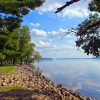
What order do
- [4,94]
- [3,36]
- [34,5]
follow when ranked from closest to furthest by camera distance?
[4,94], [34,5], [3,36]

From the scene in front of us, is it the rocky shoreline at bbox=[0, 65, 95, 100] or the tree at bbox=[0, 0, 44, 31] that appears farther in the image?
the tree at bbox=[0, 0, 44, 31]

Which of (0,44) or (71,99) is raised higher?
(0,44)

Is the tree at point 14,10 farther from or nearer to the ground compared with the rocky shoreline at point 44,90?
farther from the ground

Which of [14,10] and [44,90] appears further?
[14,10]

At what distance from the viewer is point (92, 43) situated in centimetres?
3153

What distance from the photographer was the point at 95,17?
3219 cm

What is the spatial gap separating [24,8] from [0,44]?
43.6 ft

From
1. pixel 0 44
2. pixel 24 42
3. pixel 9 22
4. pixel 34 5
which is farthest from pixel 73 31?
pixel 24 42

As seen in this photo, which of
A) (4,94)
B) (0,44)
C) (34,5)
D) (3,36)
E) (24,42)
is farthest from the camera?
(24,42)

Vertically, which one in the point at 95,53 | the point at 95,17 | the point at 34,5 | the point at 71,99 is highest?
the point at 34,5

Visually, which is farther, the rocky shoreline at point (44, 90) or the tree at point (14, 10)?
the tree at point (14, 10)

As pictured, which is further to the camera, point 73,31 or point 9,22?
point 9,22

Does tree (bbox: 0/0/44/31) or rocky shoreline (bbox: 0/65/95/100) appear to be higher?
tree (bbox: 0/0/44/31)

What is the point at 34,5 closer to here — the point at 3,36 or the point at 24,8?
the point at 24,8
